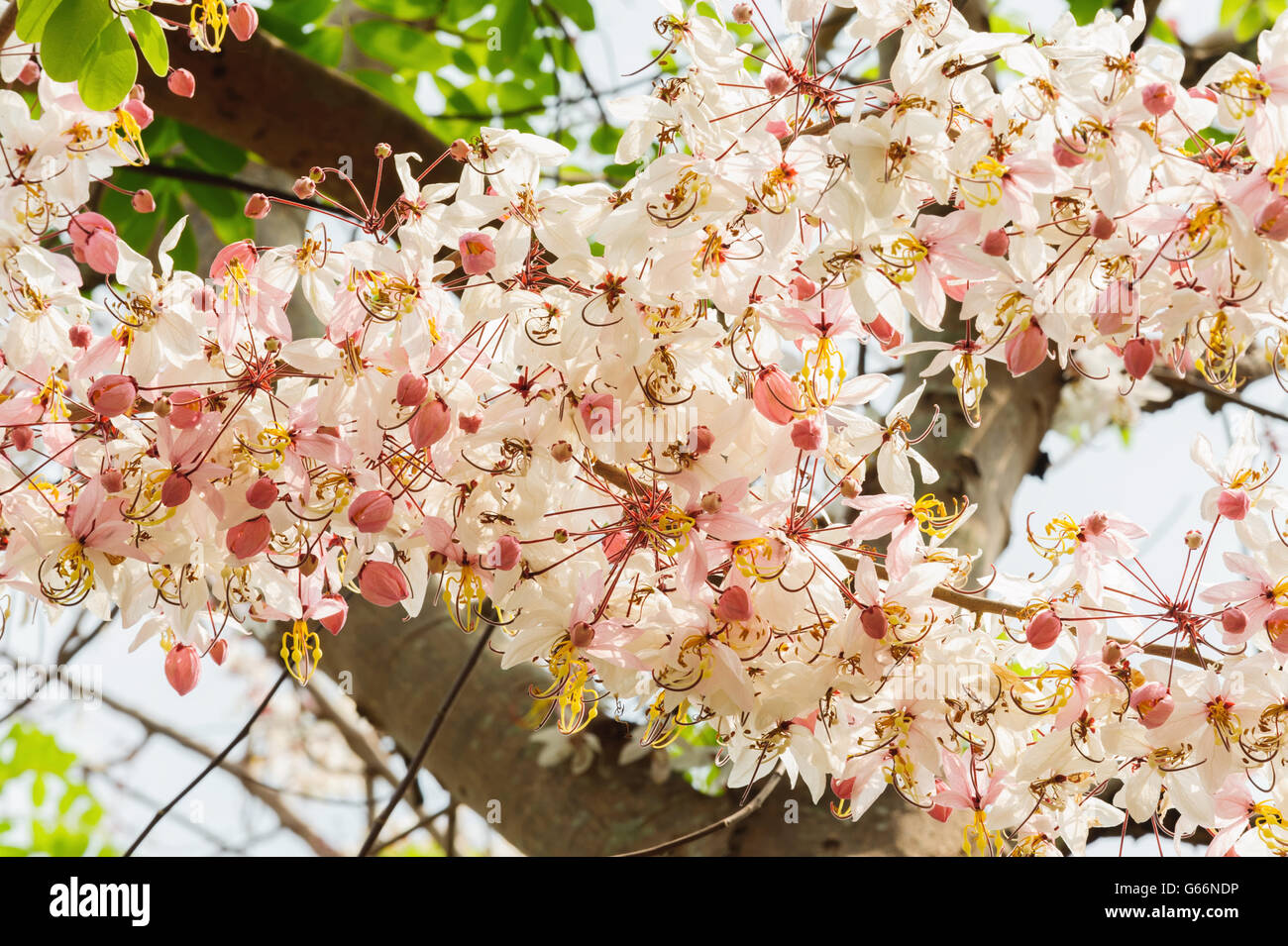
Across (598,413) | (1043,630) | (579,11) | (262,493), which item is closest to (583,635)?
(598,413)

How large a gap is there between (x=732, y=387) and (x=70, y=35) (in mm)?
730

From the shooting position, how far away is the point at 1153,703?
1054mm

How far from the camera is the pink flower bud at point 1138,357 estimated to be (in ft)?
3.33

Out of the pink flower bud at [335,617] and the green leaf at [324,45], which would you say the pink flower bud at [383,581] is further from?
the green leaf at [324,45]

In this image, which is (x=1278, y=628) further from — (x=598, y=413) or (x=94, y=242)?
(x=94, y=242)

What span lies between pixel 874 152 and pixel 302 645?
0.77 meters

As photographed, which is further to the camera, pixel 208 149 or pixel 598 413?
pixel 208 149

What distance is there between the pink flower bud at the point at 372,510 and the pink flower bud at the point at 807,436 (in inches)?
14.4

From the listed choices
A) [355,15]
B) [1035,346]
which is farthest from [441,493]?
[355,15]

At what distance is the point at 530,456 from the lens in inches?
39.9

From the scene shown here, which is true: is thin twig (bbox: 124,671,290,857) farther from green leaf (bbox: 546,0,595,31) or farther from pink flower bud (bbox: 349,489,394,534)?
green leaf (bbox: 546,0,595,31)

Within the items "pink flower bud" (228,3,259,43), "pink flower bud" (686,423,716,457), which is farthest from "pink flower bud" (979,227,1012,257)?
"pink flower bud" (228,3,259,43)

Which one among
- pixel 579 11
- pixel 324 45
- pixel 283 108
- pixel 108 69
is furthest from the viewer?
pixel 324 45

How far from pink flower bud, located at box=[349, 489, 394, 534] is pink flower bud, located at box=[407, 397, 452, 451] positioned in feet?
0.19
